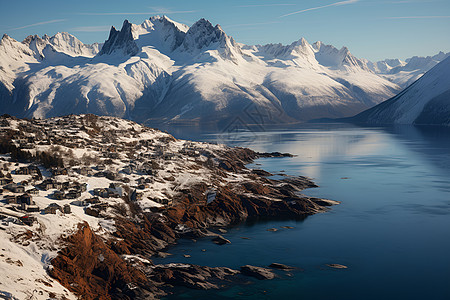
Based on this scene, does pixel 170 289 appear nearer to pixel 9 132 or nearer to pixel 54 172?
pixel 54 172

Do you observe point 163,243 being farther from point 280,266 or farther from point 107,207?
point 280,266

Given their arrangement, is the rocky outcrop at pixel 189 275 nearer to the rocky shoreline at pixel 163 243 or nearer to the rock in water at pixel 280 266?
the rocky shoreline at pixel 163 243

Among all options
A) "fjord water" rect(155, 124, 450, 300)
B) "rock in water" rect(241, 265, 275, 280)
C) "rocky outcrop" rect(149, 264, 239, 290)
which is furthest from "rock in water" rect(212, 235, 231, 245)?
"rocky outcrop" rect(149, 264, 239, 290)

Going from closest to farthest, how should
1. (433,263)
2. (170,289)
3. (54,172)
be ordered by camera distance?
(170,289), (433,263), (54,172)

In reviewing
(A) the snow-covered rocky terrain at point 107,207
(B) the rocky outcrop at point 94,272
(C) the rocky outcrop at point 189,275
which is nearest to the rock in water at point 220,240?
(A) the snow-covered rocky terrain at point 107,207

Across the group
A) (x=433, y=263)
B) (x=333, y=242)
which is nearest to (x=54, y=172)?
(x=333, y=242)

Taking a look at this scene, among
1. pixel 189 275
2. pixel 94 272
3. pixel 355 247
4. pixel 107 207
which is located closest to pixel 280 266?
pixel 189 275
